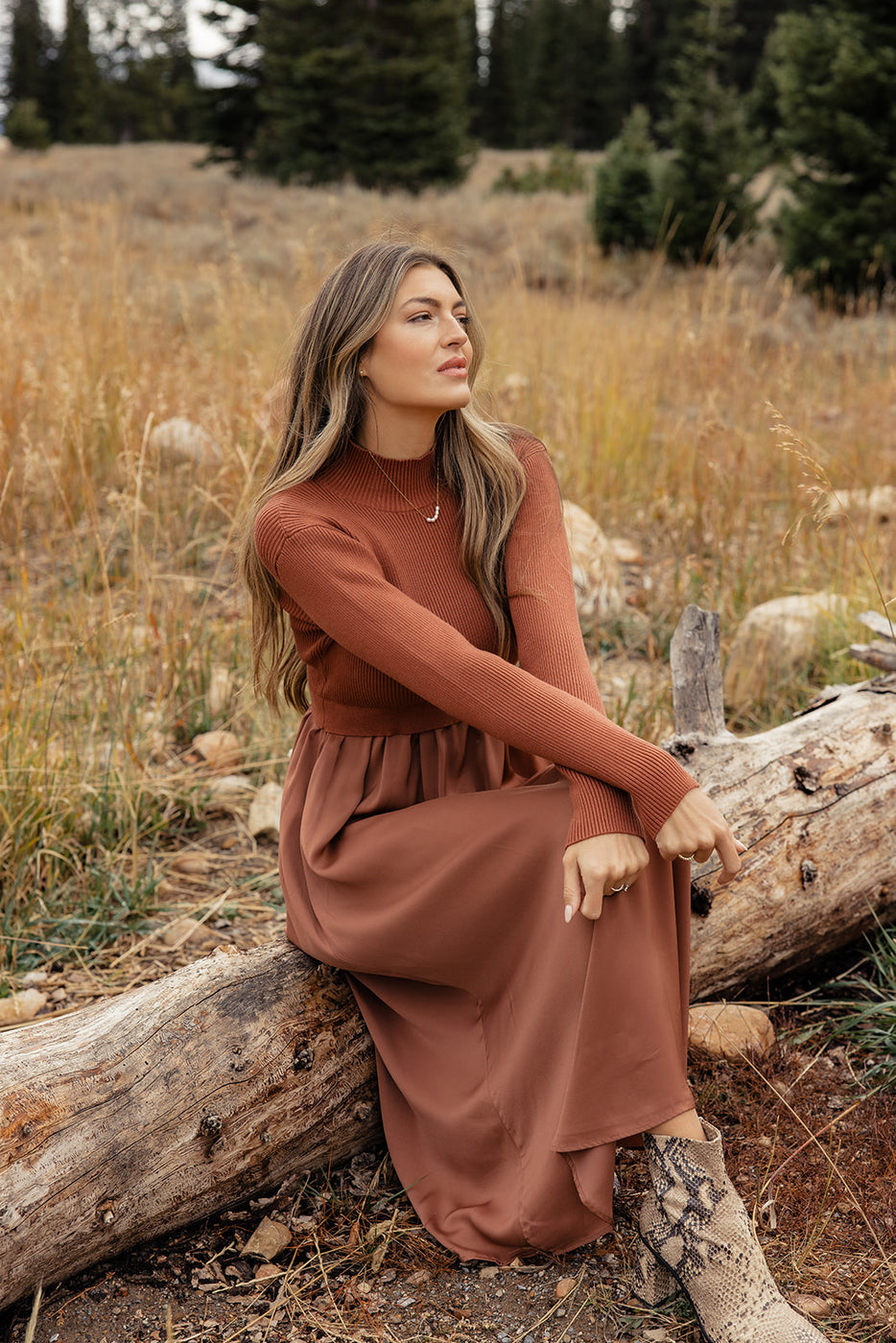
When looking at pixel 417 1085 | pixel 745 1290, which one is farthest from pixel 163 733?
pixel 745 1290

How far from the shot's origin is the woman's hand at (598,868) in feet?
4.84

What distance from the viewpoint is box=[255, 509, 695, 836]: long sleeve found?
1543mm

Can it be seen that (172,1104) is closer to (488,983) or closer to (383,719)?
(488,983)

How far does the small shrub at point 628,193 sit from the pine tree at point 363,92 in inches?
241

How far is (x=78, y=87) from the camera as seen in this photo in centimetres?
3506

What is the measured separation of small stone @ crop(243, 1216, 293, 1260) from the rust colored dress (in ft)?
0.70

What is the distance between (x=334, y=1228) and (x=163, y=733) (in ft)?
5.34

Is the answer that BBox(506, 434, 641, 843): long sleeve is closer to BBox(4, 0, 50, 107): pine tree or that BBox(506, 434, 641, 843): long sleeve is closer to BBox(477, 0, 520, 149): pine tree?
BBox(477, 0, 520, 149): pine tree

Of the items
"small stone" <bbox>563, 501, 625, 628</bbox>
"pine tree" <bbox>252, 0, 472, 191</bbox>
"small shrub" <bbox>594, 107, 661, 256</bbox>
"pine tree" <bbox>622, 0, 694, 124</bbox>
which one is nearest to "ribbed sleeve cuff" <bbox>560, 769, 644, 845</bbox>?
"small stone" <bbox>563, 501, 625, 628</bbox>

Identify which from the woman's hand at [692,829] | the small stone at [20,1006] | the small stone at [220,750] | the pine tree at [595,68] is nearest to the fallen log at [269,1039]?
the small stone at [20,1006]

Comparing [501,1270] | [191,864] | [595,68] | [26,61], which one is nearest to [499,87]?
[595,68]

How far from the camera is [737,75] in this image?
28.8 m

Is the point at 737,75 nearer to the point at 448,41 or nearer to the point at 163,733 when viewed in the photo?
the point at 448,41

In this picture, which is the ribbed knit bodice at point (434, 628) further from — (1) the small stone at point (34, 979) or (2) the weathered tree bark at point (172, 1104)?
(1) the small stone at point (34, 979)
